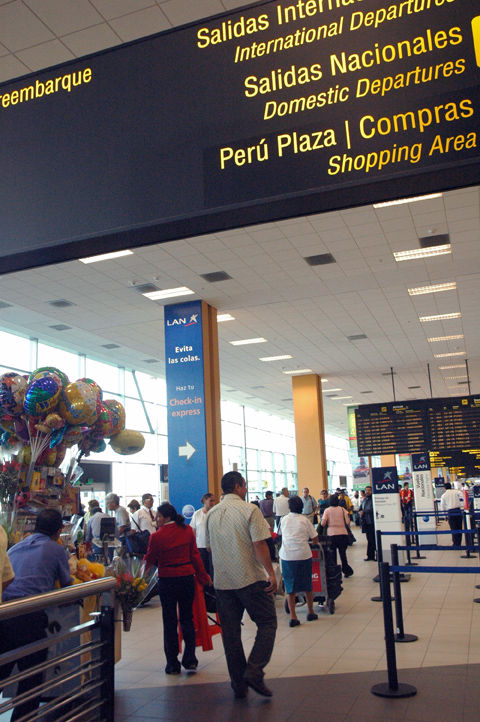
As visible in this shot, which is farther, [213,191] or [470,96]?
[213,191]

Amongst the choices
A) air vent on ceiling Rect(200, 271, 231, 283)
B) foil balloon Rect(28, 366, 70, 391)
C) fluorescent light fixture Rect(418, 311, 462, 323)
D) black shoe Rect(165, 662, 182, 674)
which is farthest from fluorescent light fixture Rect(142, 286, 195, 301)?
black shoe Rect(165, 662, 182, 674)

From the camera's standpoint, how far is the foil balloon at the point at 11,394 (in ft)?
19.5

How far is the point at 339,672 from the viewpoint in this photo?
5.06 m

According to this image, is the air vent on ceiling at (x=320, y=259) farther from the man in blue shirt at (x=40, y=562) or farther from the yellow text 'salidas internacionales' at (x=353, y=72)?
the yellow text 'salidas internacionales' at (x=353, y=72)

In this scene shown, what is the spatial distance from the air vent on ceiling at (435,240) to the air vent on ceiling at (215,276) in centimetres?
290

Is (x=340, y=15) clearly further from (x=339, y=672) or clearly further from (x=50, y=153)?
(x=339, y=672)

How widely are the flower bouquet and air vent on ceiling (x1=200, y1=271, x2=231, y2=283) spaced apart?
565 centimetres

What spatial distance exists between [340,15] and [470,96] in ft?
2.15

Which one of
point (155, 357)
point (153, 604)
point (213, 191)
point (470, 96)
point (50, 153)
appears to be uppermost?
point (155, 357)

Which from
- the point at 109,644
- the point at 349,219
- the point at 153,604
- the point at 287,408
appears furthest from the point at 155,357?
the point at 109,644

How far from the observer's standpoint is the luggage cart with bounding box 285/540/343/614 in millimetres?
7754

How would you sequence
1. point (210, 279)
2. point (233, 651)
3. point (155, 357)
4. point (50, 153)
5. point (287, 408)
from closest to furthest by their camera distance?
point (50, 153), point (233, 651), point (210, 279), point (155, 357), point (287, 408)

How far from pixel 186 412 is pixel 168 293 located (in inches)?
78.5

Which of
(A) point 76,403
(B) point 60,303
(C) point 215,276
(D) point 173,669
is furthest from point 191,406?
(D) point 173,669
